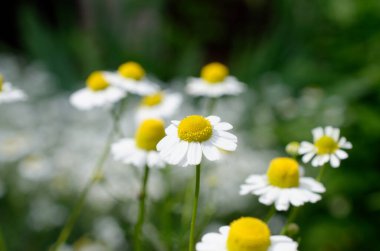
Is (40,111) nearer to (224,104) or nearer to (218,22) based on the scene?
(224,104)

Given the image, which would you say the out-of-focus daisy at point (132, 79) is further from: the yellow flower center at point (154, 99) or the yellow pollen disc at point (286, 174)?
the yellow pollen disc at point (286, 174)

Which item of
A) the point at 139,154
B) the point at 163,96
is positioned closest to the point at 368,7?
the point at 163,96

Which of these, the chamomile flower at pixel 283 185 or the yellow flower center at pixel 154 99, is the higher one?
the yellow flower center at pixel 154 99

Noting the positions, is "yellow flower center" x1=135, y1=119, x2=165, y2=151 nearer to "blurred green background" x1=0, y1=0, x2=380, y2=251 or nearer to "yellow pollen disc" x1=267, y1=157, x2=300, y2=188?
"yellow pollen disc" x1=267, y1=157, x2=300, y2=188

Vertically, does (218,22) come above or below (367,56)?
Answer: above

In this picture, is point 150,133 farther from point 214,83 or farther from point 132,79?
point 214,83

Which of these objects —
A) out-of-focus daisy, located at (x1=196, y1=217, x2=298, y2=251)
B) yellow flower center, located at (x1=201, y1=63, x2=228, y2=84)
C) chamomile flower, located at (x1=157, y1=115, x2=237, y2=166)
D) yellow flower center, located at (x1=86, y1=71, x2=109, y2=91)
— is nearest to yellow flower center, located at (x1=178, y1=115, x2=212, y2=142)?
chamomile flower, located at (x1=157, y1=115, x2=237, y2=166)

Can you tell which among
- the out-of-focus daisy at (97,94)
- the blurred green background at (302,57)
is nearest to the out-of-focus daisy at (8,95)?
the out-of-focus daisy at (97,94)
